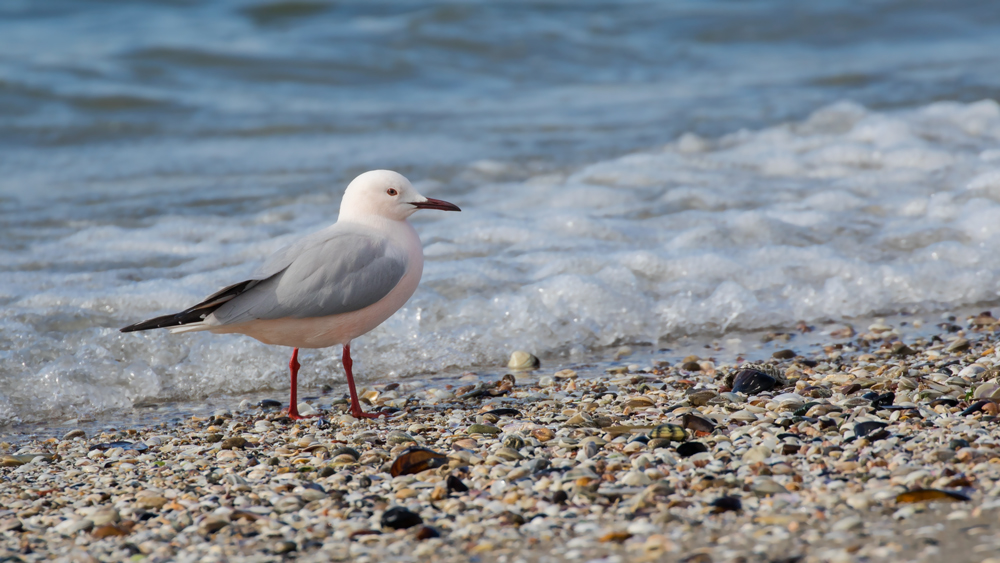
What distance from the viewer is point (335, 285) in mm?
4133

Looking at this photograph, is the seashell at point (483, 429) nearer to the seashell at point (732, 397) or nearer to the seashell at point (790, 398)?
the seashell at point (732, 397)

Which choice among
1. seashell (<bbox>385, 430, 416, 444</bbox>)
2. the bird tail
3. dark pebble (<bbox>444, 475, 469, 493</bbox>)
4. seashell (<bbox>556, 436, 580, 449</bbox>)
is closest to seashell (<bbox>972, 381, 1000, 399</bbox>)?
seashell (<bbox>556, 436, 580, 449</bbox>)

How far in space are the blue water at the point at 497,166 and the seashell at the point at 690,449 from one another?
77.5 inches

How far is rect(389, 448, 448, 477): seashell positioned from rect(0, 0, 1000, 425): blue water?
168cm

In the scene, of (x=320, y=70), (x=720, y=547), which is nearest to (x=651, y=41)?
(x=320, y=70)

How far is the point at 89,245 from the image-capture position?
737cm

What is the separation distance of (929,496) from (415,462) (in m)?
1.65

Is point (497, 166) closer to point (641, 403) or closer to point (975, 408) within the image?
point (641, 403)

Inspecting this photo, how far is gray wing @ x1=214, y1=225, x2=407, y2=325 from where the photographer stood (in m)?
4.08

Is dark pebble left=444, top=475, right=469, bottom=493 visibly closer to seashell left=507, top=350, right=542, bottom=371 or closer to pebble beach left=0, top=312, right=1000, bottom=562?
pebble beach left=0, top=312, right=1000, bottom=562

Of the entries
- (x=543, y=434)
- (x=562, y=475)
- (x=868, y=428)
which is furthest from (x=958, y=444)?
(x=543, y=434)

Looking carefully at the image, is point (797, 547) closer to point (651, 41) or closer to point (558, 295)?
point (558, 295)

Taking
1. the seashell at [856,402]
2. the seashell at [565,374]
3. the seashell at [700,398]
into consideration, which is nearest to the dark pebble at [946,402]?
the seashell at [856,402]

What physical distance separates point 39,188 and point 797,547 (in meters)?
8.66
